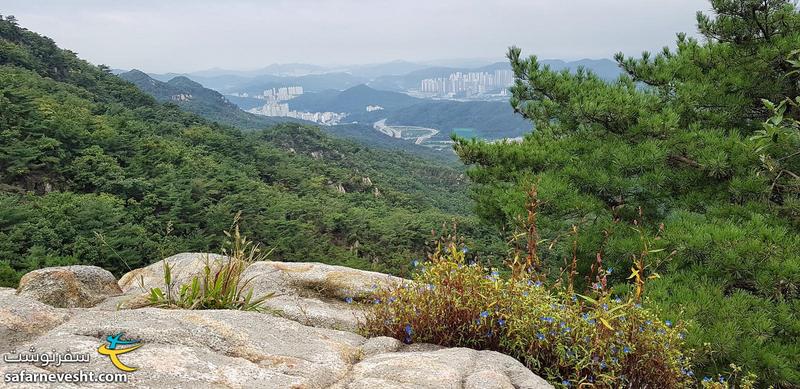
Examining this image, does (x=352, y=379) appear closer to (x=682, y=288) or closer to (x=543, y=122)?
(x=682, y=288)

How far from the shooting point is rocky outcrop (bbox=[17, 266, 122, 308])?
3.30 meters

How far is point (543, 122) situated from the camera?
22.6 ft

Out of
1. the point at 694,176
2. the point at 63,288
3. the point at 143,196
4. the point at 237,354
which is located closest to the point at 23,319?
the point at 237,354

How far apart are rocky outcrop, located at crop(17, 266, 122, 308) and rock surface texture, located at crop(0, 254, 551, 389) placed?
139cm

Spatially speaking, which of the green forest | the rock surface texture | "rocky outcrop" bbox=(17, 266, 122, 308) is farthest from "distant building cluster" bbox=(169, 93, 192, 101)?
the rock surface texture

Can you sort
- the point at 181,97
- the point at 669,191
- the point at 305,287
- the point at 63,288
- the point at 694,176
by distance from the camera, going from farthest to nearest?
the point at 181,97 → the point at 669,191 → the point at 694,176 → the point at 305,287 → the point at 63,288

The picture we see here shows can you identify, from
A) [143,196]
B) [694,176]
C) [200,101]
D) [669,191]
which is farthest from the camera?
[200,101]

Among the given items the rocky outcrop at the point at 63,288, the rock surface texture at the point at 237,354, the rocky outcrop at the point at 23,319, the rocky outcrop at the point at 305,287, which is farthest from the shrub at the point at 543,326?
the rocky outcrop at the point at 63,288

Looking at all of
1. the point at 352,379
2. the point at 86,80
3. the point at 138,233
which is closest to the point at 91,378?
the point at 352,379

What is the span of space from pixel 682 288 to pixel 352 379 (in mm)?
2911

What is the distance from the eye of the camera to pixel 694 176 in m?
5.09

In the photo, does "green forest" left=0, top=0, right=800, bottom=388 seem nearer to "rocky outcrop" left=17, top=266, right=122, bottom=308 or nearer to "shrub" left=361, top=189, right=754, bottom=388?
"shrub" left=361, top=189, right=754, bottom=388

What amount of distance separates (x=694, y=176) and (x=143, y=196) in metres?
18.2

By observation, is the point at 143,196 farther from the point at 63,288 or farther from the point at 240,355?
the point at 240,355
